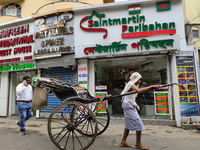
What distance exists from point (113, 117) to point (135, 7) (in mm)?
4728

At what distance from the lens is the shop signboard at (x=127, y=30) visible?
5.59 metres

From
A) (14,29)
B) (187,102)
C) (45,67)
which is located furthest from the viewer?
(14,29)

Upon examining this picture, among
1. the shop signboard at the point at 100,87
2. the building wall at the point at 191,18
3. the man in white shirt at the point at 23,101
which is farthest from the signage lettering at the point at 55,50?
the building wall at the point at 191,18

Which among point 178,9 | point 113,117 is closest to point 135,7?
point 178,9

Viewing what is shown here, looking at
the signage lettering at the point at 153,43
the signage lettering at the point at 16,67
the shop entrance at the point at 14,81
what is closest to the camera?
the signage lettering at the point at 153,43

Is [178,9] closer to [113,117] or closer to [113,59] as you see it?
[113,59]

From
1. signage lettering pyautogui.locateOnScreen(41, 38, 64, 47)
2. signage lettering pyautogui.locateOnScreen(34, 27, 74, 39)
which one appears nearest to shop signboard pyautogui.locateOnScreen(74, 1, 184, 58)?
signage lettering pyautogui.locateOnScreen(34, 27, 74, 39)

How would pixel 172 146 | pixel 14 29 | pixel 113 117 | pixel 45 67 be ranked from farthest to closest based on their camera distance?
1. pixel 14 29
2. pixel 45 67
3. pixel 113 117
4. pixel 172 146

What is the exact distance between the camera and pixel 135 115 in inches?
121

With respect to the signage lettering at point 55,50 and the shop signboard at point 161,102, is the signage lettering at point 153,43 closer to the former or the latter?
the shop signboard at point 161,102

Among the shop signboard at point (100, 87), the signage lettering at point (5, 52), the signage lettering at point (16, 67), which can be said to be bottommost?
the shop signboard at point (100, 87)

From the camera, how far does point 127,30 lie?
604 centimetres

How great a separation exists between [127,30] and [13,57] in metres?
5.96

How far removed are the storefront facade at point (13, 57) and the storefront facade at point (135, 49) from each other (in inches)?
105
